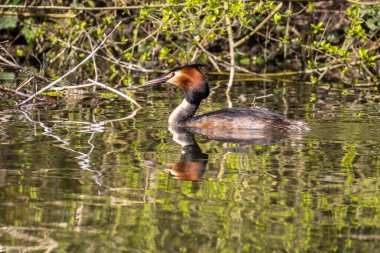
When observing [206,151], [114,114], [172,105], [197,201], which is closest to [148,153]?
[206,151]

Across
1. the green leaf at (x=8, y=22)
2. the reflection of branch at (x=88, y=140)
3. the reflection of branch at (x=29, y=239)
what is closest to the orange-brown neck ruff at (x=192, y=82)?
the reflection of branch at (x=88, y=140)

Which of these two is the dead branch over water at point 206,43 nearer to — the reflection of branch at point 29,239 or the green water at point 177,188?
the green water at point 177,188

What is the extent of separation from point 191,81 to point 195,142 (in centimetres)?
188

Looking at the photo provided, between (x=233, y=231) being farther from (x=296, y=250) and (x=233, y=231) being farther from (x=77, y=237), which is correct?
(x=77, y=237)

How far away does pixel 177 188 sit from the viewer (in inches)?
287

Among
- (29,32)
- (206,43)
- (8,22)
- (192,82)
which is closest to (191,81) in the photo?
(192,82)

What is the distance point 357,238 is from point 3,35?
45.9 feet

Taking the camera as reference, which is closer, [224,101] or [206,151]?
[206,151]

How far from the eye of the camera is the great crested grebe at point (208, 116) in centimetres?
1034

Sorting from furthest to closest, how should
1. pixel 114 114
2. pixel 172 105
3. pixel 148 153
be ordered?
pixel 172 105, pixel 114 114, pixel 148 153

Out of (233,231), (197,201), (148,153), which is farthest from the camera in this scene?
(148,153)

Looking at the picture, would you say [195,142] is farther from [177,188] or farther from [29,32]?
[29,32]

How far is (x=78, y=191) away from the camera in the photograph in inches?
282

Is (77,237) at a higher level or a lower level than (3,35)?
lower
